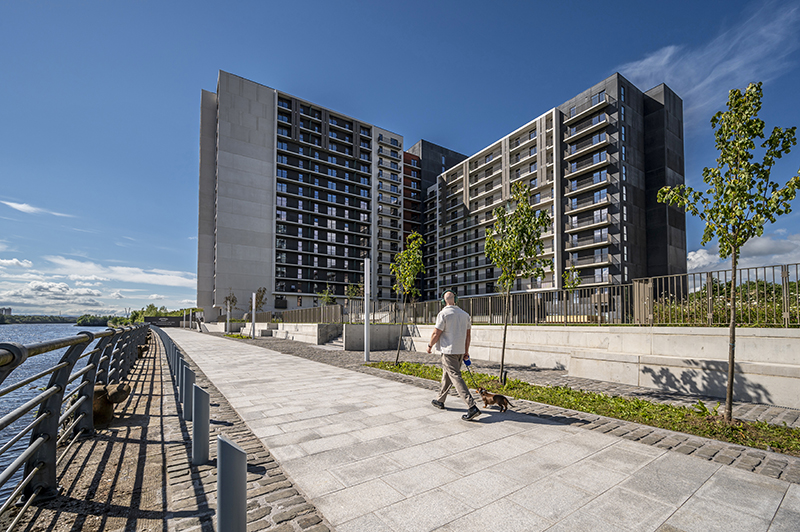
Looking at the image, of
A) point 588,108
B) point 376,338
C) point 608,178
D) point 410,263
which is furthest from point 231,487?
point 588,108

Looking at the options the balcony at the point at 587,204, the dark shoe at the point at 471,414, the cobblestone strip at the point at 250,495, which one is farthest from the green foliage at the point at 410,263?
the balcony at the point at 587,204

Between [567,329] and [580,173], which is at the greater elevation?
[580,173]

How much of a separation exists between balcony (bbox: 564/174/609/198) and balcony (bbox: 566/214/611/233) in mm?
3443

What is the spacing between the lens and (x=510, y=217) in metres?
10.3

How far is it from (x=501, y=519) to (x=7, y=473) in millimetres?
3343

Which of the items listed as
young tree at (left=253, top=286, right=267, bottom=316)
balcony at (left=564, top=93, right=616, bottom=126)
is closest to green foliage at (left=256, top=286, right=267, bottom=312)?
young tree at (left=253, top=286, right=267, bottom=316)

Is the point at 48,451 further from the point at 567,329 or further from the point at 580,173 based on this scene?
the point at 580,173

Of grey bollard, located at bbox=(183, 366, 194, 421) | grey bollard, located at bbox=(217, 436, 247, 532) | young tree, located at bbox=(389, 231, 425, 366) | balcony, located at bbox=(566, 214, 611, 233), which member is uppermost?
balcony, located at bbox=(566, 214, 611, 233)

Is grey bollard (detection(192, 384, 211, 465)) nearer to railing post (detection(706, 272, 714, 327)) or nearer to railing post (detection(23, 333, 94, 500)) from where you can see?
railing post (detection(23, 333, 94, 500))

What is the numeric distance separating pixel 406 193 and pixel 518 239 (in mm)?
67692

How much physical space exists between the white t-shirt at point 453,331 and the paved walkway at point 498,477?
106cm

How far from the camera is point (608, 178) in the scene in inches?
1710

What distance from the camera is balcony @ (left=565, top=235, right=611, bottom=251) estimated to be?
140ft

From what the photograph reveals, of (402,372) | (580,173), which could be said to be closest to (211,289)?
(580,173)
